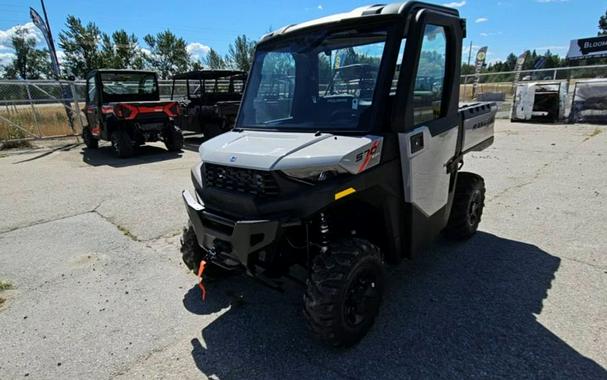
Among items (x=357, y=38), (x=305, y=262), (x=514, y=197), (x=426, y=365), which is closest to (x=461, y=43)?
(x=357, y=38)

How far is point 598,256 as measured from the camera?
377 cm

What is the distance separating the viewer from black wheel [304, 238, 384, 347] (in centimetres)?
233

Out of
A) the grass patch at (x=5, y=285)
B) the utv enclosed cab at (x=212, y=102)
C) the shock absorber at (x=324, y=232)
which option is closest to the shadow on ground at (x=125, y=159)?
the utv enclosed cab at (x=212, y=102)

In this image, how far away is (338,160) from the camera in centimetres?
226

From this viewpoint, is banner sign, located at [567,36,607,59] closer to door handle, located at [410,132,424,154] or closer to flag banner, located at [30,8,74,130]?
flag banner, located at [30,8,74,130]

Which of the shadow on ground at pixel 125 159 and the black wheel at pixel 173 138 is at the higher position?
the black wheel at pixel 173 138

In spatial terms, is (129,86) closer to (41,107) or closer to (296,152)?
(41,107)

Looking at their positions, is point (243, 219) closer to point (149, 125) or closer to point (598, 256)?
point (598, 256)

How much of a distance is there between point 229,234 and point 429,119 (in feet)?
6.31

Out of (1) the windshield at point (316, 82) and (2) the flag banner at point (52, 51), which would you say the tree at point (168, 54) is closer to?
(2) the flag banner at point (52, 51)

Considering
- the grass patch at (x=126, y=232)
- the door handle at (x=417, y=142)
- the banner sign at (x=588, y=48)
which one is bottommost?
the grass patch at (x=126, y=232)

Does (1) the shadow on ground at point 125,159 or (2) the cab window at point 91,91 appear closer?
(1) the shadow on ground at point 125,159

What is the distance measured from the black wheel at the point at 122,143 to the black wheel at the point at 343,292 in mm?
9113

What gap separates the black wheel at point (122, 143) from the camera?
9867 mm
